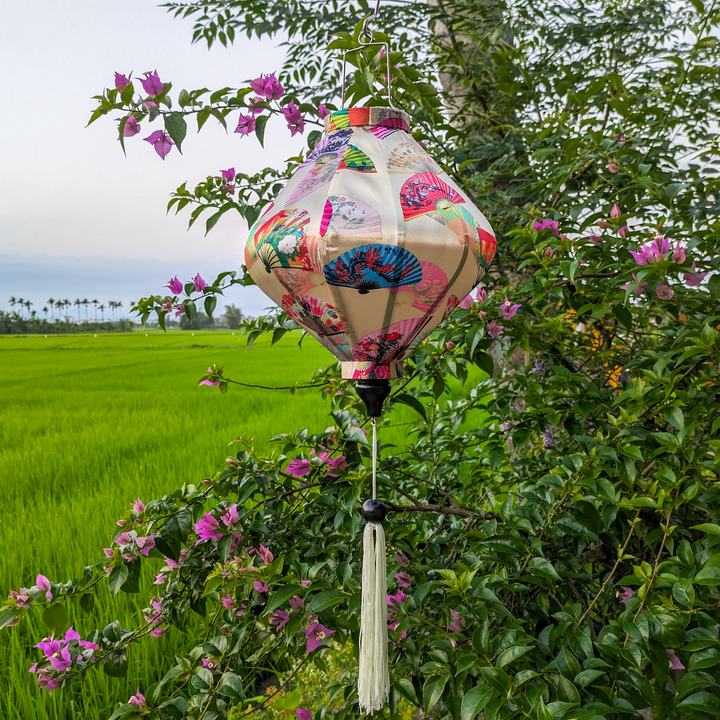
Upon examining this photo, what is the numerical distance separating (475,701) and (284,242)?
0.61m

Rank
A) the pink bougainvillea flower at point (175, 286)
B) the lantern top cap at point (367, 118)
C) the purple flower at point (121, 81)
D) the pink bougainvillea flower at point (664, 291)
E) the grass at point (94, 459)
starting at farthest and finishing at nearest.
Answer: the grass at point (94, 459) < the pink bougainvillea flower at point (175, 286) < the pink bougainvillea flower at point (664, 291) < the purple flower at point (121, 81) < the lantern top cap at point (367, 118)

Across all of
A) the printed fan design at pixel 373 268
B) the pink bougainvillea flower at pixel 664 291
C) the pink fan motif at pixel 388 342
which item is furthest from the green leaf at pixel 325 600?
the pink bougainvillea flower at pixel 664 291

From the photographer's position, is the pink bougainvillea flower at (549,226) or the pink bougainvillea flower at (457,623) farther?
the pink bougainvillea flower at (549,226)

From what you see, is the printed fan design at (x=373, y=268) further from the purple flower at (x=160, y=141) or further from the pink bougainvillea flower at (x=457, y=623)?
the pink bougainvillea flower at (x=457, y=623)

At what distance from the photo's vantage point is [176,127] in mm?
850

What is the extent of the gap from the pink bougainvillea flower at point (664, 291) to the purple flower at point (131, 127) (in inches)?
41.9

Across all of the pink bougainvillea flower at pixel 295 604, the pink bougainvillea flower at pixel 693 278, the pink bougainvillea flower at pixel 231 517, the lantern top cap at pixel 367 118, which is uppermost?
the lantern top cap at pixel 367 118

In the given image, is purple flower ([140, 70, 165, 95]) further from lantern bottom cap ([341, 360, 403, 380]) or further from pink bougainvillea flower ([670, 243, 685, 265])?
pink bougainvillea flower ([670, 243, 685, 265])

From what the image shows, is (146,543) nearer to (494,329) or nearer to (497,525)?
(497,525)

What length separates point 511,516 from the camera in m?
0.87

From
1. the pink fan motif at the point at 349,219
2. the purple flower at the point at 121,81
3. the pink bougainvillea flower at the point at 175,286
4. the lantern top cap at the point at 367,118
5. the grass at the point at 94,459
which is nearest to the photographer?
the pink fan motif at the point at 349,219

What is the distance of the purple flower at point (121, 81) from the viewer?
81 centimetres

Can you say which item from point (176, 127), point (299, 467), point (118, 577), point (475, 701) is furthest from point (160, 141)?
point (475, 701)

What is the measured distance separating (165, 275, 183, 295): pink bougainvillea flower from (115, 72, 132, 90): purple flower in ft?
1.26
